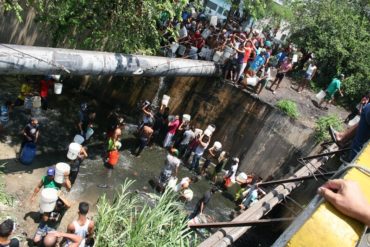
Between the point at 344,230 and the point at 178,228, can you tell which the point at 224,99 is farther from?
the point at 344,230

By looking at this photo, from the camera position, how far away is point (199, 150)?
43.9ft

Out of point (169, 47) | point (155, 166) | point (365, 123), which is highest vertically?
point (365, 123)

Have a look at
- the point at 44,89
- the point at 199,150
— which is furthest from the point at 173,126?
the point at 44,89

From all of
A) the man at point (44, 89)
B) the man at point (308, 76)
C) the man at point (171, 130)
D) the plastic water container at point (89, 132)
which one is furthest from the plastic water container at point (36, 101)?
the man at point (308, 76)

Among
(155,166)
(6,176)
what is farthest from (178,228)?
(155,166)

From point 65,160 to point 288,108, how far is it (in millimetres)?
8041

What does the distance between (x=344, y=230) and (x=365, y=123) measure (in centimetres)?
200

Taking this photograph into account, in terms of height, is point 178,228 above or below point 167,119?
above

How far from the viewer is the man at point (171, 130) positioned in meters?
Answer: 13.6

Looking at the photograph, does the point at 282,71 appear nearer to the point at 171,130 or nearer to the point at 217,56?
the point at 217,56

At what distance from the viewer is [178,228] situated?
7406 mm

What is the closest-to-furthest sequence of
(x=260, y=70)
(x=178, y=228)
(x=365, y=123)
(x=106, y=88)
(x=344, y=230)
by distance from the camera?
1. (x=344, y=230)
2. (x=365, y=123)
3. (x=178, y=228)
4. (x=260, y=70)
5. (x=106, y=88)

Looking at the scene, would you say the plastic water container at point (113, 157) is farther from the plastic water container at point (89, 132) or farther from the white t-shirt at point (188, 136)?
the white t-shirt at point (188, 136)

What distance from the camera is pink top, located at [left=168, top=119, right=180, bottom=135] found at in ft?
44.6
